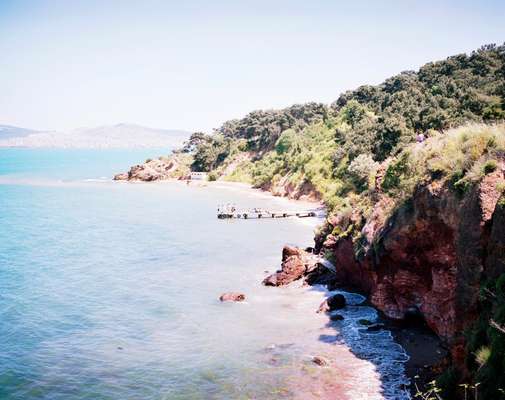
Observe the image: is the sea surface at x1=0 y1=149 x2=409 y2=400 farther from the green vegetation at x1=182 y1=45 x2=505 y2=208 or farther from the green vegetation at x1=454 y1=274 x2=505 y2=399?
the green vegetation at x1=182 y1=45 x2=505 y2=208

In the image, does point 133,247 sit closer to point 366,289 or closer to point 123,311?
point 123,311

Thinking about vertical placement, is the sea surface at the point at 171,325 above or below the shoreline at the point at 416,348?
below

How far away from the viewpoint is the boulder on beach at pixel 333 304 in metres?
32.6

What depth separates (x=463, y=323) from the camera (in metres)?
17.1

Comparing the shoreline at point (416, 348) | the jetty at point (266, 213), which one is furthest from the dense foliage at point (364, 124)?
the shoreline at point (416, 348)

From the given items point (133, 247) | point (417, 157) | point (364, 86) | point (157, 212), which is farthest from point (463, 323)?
point (364, 86)

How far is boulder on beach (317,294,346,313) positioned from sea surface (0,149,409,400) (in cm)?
72

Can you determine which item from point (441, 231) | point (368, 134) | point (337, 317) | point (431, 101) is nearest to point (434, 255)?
point (441, 231)

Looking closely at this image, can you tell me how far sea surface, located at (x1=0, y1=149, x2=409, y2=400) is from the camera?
23406mm

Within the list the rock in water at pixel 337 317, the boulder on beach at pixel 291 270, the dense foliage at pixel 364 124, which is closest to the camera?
the rock in water at pixel 337 317

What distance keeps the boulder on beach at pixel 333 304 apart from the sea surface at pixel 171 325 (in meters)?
0.72

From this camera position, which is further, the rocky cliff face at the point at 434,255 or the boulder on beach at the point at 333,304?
the boulder on beach at the point at 333,304

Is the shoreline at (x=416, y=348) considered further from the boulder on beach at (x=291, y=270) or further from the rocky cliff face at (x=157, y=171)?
the rocky cliff face at (x=157, y=171)

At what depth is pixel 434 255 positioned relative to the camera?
2331 centimetres
